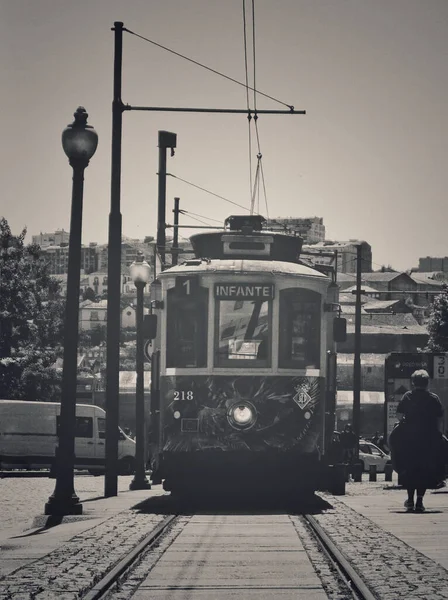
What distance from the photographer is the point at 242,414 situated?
61.2 ft

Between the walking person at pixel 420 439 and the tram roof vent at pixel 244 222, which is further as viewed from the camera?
the tram roof vent at pixel 244 222

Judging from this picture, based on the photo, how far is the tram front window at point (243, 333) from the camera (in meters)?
18.8

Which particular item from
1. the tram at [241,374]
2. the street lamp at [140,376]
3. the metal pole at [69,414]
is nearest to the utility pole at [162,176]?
the street lamp at [140,376]

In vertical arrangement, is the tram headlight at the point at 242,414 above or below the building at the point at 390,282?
below

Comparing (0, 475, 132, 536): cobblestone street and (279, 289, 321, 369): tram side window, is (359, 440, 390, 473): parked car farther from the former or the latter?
(279, 289, 321, 369): tram side window

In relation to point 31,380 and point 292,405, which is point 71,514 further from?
point 31,380

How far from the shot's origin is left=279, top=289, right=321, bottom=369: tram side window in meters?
19.1

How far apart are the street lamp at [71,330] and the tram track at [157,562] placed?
9.34 feet

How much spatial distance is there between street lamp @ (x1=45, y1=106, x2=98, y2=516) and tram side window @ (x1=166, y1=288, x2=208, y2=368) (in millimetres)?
1812

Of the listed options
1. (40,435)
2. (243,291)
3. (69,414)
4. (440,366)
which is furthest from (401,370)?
(69,414)

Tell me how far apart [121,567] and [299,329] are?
8.82 metres

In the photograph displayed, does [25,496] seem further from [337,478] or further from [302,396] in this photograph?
[302,396]

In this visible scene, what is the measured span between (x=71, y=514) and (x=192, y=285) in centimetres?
364

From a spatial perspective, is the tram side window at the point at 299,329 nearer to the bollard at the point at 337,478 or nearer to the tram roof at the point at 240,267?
the tram roof at the point at 240,267
